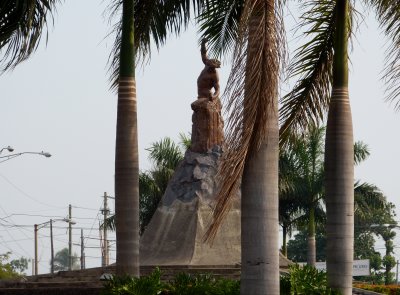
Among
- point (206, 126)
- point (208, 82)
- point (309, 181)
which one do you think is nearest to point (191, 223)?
point (206, 126)

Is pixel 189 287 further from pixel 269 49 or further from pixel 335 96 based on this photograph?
pixel 269 49

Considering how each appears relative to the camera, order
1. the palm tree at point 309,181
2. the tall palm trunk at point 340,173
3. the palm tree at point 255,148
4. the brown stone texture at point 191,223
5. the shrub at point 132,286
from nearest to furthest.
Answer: the palm tree at point 255,148 < the tall palm trunk at point 340,173 < the shrub at point 132,286 < the brown stone texture at point 191,223 < the palm tree at point 309,181

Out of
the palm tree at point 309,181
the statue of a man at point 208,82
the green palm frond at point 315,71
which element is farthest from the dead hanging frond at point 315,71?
the palm tree at point 309,181

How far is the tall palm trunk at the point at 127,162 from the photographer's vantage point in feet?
47.9

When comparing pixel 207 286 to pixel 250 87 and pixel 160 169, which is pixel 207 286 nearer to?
pixel 250 87

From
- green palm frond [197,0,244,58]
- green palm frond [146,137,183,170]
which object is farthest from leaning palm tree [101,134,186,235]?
green palm frond [197,0,244,58]

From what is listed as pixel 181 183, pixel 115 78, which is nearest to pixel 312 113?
pixel 115 78

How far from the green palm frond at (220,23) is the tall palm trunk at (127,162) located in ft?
5.11

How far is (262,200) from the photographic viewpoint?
1146 centimetres

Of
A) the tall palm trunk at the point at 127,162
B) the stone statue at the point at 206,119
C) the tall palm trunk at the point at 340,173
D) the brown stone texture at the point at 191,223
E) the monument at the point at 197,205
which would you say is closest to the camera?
the tall palm trunk at the point at 340,173

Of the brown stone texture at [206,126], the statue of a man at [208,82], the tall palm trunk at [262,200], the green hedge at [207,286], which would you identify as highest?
the statue of a man at [208,82]

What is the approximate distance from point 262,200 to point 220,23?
18.5 feet

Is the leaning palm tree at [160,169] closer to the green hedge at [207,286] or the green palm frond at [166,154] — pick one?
the green palm frond at [166,154]

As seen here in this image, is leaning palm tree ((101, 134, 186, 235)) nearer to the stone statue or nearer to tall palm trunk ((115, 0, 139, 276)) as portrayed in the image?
the stone statue
